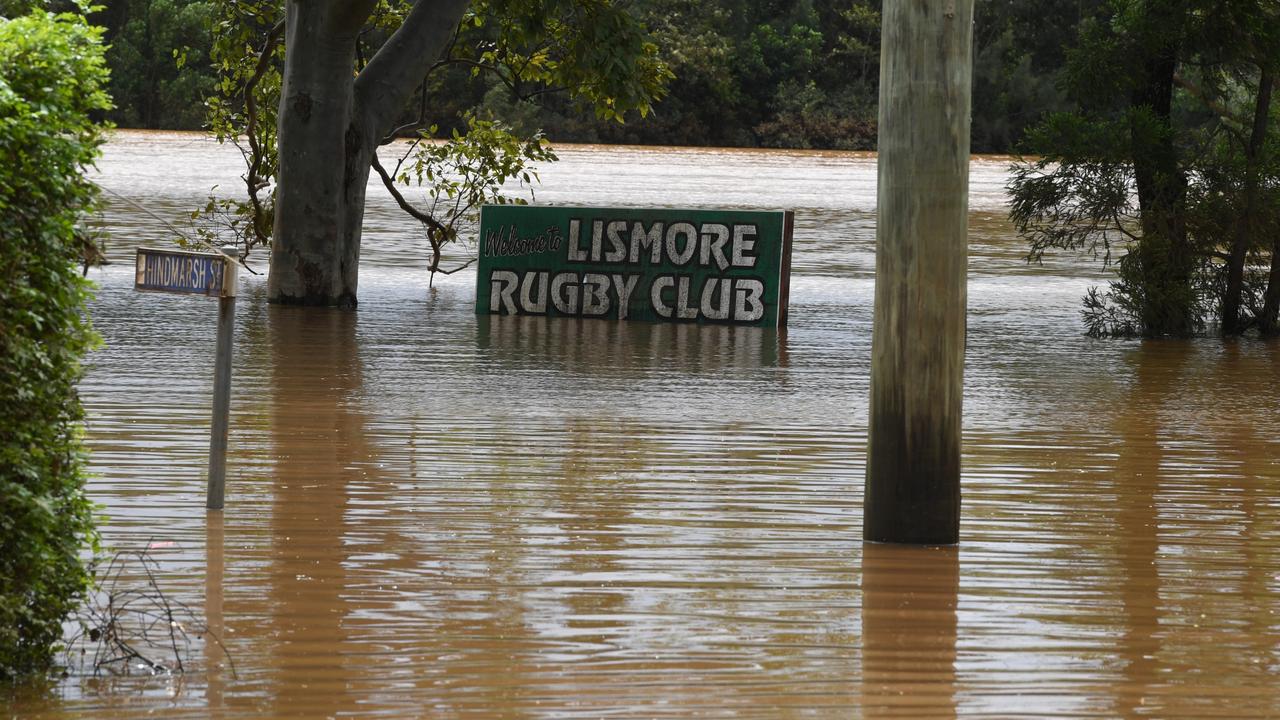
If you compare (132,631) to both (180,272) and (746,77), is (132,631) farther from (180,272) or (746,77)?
(746,77)

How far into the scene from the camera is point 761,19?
250ft

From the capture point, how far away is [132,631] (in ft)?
17.1

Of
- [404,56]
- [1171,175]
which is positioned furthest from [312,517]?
[404,56]

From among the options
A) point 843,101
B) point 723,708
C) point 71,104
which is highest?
point 843,101

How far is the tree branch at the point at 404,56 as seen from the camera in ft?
59.1

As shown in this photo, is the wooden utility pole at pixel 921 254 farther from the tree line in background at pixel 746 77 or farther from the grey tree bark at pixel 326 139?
the tree line in background at pixel 746 77

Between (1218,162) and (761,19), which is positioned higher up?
(761,19)

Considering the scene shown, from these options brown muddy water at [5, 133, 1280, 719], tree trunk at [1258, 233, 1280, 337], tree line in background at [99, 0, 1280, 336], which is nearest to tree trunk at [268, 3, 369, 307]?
tree line in background at [99, 0, 1280, 336]

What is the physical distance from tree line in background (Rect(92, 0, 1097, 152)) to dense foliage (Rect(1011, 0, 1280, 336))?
5136cm

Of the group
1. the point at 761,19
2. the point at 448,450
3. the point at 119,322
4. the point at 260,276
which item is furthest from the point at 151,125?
the point at 448,450

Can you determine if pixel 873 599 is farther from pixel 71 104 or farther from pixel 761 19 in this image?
pixel 761 19

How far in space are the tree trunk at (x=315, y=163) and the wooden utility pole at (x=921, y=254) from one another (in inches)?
450

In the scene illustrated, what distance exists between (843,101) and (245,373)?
63703mm

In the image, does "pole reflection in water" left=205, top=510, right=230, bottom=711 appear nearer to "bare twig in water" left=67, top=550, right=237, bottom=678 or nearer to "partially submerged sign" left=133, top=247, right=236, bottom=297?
"bare twig in water" left=67, top=550, right=237, bottom=678
